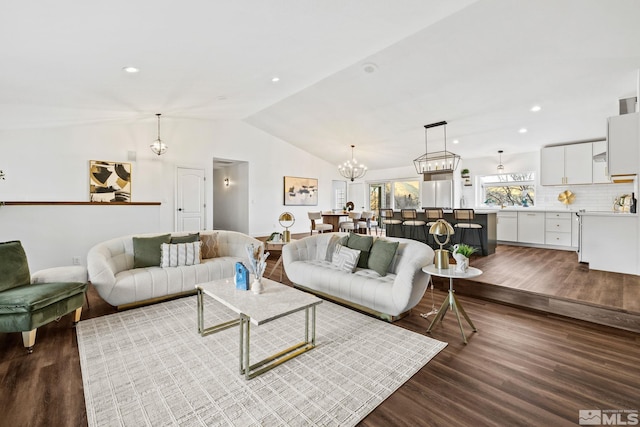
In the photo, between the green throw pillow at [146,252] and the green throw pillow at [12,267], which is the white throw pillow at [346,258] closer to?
the green throw pillow at [146,252]

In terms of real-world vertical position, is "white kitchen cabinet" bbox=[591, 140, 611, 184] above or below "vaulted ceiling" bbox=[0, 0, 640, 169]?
below

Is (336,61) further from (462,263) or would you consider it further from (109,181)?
(109,181)

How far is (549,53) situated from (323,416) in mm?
4729

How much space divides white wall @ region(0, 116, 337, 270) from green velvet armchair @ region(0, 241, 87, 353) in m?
1.53

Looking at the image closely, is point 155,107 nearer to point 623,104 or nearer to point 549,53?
point 549,53

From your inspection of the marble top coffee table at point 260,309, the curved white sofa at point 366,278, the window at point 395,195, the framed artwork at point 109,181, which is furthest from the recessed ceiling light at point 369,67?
the window at point 395,195

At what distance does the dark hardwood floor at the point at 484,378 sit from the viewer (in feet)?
5.52

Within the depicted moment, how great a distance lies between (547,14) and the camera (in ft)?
9.96

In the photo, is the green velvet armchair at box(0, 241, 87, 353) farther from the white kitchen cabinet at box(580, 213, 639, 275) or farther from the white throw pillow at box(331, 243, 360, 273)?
the white kitchen cabinet at box(580, 213, 639, 275)

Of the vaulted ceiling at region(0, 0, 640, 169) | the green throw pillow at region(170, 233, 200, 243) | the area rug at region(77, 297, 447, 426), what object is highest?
the vaulted ceiling at region(0, 0, 640, 169)

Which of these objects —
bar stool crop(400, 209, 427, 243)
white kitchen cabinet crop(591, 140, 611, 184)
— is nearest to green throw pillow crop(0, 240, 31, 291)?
bar stool crop(400, 209, 427, 243)

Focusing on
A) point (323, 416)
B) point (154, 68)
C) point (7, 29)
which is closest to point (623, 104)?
point (323, 416)

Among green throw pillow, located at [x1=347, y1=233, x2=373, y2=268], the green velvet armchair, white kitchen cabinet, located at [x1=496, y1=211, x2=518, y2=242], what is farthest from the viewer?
white kitchen cabinet, located at [x1=496, y1=211, x2=518, y2=242]

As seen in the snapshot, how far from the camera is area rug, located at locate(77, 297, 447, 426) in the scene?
1697 mm
